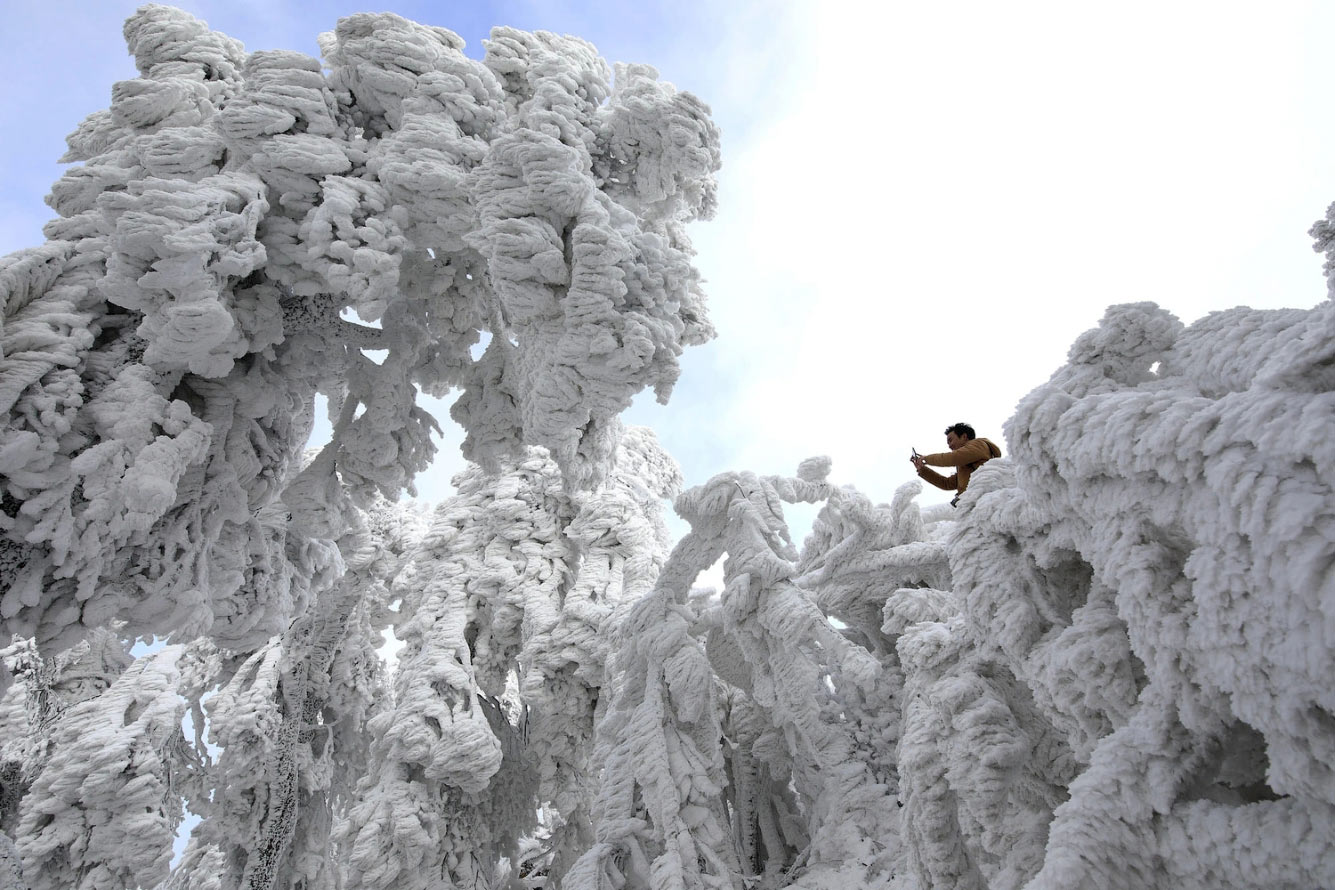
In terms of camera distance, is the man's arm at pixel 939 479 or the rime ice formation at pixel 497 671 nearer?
the man's arm at pixel 939 479

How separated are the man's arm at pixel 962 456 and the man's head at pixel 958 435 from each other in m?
0.23

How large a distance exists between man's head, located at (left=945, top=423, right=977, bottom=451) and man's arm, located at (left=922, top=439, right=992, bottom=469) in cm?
23

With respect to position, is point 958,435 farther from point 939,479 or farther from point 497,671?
point 497,671

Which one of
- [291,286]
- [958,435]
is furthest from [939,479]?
[291,286]

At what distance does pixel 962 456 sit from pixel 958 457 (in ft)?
0.05

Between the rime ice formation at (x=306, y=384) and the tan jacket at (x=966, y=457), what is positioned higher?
the rime ice formation at (x=306, y=384)

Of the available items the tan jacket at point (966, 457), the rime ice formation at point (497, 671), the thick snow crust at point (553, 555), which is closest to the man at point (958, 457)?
the tan jacket at point (966, 457)

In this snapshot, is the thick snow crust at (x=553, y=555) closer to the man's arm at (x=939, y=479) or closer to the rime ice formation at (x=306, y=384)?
the rime ice formation at (x=306, y=384)

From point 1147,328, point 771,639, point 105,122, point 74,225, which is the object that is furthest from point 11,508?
point 1147,328

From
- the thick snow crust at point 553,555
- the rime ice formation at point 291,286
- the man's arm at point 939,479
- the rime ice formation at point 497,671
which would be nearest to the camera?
the thick snow crust at point 553,555

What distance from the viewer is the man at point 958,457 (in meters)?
2.88

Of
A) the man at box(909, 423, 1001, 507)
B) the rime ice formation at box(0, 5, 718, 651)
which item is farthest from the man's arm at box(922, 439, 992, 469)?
the rime ice formation at box(0, 5, 718, 651)

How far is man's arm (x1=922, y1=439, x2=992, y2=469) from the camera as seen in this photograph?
9.41 ft

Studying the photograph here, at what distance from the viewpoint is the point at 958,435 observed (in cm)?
319
